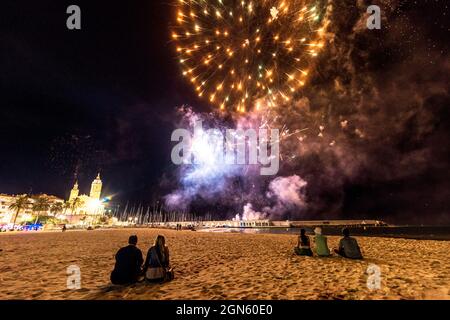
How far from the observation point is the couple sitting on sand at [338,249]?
10.6 m

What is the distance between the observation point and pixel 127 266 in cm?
Result: 677

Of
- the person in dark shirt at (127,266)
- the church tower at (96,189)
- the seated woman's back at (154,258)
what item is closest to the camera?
the person in dark shirt at (127,266)

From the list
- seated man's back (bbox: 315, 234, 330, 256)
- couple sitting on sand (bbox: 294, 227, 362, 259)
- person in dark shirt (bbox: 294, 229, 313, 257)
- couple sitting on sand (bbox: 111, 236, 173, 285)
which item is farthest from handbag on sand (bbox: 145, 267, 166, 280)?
seated man's back (bbox: 315, 234, 330, 256)

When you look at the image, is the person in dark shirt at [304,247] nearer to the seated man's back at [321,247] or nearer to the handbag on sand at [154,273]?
the seated man's back at [321,247]

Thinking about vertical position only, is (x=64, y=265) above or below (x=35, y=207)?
below

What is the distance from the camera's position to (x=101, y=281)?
7.50 metres

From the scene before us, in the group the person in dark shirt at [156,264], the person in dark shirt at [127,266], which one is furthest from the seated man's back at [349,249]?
the person in dark shirt at [127,266]

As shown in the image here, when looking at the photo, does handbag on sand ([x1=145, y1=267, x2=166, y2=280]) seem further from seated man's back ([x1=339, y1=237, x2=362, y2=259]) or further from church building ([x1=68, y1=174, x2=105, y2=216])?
church building ([x1=68, y1=174, x2=105, y2=216])

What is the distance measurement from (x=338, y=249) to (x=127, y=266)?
9622 millimetres

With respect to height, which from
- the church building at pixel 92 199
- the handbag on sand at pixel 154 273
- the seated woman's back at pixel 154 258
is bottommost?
the handbag on sand at pixel 154 273
